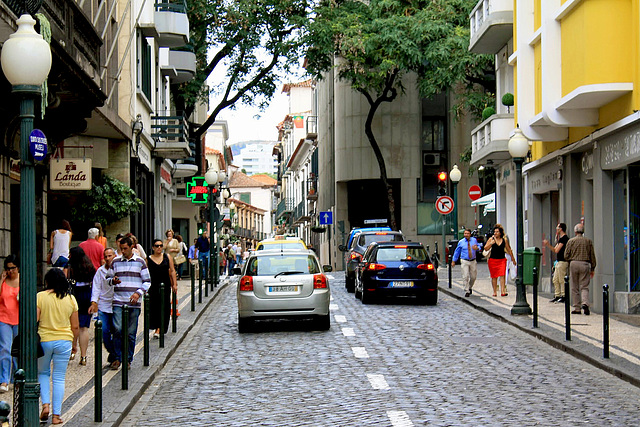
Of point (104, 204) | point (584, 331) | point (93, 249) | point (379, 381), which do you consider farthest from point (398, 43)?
point (379, 381)

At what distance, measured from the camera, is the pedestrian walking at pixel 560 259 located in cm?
2091

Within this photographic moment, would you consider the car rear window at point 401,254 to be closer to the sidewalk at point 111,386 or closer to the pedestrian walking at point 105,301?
the sidewalk at point 111,386

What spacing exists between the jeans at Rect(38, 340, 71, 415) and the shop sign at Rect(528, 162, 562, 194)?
15880 millimetres

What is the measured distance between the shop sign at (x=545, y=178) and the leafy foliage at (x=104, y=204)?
10.3m

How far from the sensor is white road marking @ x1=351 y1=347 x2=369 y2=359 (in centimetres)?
1399

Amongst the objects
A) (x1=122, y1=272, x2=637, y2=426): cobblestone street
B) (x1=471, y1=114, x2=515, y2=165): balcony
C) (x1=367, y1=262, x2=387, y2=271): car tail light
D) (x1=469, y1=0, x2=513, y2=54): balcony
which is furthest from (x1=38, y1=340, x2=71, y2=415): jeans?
(x1=469, y1=0, x2=513, y2=54): balcony

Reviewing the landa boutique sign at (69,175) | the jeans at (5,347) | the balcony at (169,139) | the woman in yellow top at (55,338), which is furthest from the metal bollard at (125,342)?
the balcony at (169,139)

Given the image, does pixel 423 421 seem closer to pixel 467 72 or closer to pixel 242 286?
pixel 242 286

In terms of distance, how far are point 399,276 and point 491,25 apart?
892cm

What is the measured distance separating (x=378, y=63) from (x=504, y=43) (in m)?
11.4

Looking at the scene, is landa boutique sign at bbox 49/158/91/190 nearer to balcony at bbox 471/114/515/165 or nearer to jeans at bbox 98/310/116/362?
jeans at bbox 98/310/116/362

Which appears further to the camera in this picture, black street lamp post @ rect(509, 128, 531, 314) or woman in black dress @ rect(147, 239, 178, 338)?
black street lamp post @ rect(509, 128, 531, 314)

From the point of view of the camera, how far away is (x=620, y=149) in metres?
18.2

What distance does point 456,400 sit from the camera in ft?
33.8
